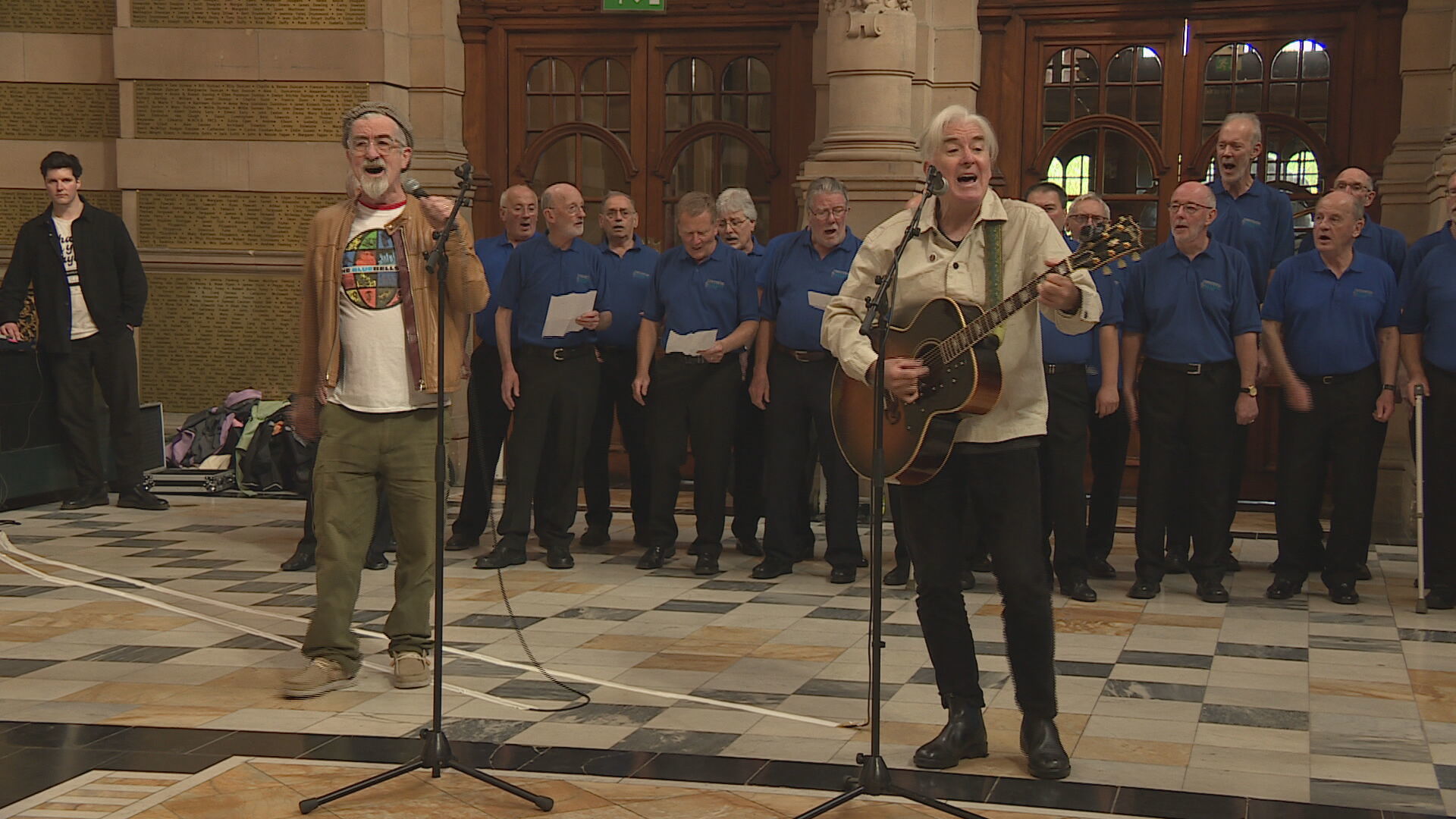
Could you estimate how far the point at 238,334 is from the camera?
11.1 meters

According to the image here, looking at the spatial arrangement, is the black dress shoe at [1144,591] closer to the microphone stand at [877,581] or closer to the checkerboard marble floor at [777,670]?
the checkerboard marble floor at [777,670]

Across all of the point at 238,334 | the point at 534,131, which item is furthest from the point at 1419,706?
the point at 238,334

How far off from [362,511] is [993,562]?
223 cm

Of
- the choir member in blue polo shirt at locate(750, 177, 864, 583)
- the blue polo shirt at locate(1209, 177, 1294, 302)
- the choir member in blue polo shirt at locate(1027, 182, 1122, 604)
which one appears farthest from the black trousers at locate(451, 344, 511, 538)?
the blue polo shirt at locate(1209, 177, 1294, 302)

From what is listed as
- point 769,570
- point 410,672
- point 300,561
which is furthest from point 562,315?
point 410,672

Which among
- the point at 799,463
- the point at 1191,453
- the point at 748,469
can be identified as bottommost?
the point at 748,469

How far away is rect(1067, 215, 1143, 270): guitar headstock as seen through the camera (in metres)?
4.04

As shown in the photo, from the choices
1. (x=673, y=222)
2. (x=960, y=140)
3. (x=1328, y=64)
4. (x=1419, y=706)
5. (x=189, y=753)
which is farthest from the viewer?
(x=673, y=222)

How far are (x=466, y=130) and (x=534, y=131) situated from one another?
1.52ft

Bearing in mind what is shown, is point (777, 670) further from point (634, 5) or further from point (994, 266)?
point (634, 5)

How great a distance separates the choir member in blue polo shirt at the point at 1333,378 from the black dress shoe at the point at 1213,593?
0.81 ft

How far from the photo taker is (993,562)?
175 inches

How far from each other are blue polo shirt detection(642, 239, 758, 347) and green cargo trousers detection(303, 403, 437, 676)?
2.45m

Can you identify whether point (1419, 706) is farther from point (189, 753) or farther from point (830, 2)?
point (830, 2)
